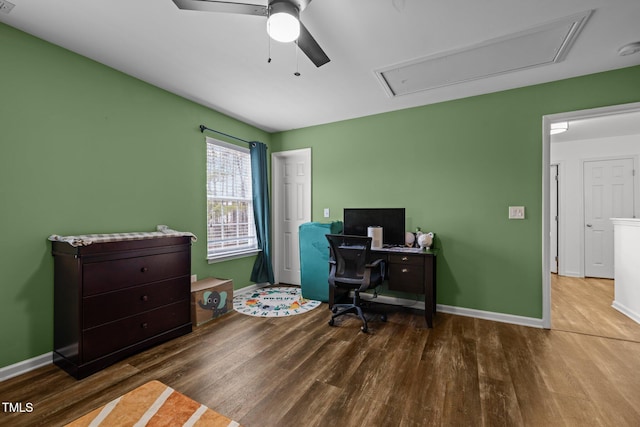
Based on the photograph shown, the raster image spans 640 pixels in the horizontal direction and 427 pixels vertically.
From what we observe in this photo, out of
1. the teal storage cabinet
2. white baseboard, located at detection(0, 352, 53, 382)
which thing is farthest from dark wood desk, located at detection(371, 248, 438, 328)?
white baseboard, located at detection(0, 352, 53, 382)

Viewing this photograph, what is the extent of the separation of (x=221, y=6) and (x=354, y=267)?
2.44 meters

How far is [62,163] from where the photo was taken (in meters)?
2.26

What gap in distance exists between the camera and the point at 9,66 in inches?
79.0

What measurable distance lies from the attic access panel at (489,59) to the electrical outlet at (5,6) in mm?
2752

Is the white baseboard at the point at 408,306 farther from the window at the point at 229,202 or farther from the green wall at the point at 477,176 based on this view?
the window at the point at 229,202

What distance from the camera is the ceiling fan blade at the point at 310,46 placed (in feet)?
5.69

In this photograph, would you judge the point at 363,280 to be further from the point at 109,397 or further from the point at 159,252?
the point at 109,397

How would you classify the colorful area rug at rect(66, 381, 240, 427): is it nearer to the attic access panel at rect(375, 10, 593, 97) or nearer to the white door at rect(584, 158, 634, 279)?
the attic access panel at rect(375, 10, 593, 97)

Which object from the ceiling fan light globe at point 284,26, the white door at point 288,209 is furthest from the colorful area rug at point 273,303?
the ceiling fan light globe at point 284,26

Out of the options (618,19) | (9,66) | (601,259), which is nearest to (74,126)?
(9,66)

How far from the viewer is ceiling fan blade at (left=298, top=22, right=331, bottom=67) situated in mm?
1735

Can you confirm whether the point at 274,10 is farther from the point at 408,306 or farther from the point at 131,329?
the point at 408,306

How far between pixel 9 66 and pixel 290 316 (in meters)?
3.23

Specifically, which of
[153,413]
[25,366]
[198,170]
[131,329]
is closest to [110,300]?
[131,329]
